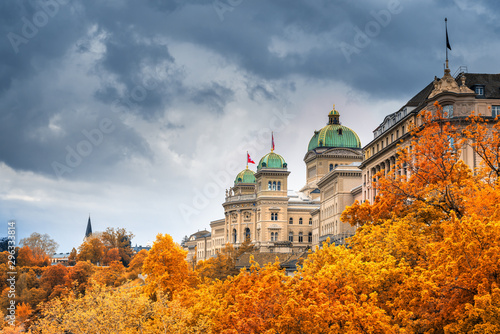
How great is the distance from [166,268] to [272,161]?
105 m

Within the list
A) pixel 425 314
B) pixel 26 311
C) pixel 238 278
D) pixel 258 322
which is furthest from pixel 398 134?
pixel 26 311

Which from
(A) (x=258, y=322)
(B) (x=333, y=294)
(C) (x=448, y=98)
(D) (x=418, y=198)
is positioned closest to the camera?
(B) (x=333, y=294)

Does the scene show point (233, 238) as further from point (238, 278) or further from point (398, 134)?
point (238, 278)

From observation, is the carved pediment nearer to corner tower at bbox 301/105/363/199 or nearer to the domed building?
the domed building

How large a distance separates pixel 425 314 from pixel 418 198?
17120mm

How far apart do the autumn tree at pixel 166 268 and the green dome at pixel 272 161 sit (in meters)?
101

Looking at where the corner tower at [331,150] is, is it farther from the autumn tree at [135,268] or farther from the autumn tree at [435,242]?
the autumn tree at [435,242]

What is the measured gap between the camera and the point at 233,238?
618 ft

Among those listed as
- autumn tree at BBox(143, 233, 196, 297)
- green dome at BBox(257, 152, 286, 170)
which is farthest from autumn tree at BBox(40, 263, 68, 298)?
autumn tree at BBox(143, 233, 196, 297)

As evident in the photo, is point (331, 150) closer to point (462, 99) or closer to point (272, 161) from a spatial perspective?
point (272, 161)

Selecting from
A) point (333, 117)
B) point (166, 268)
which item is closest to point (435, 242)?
point (166, 268)

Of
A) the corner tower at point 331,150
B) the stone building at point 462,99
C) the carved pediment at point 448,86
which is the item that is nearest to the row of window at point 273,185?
the corner tower at point 331,150

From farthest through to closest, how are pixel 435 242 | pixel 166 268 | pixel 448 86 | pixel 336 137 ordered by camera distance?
pixel 336 137
pixel 166 268
pixel 448 86
pixel 435 242

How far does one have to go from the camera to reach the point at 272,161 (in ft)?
600
